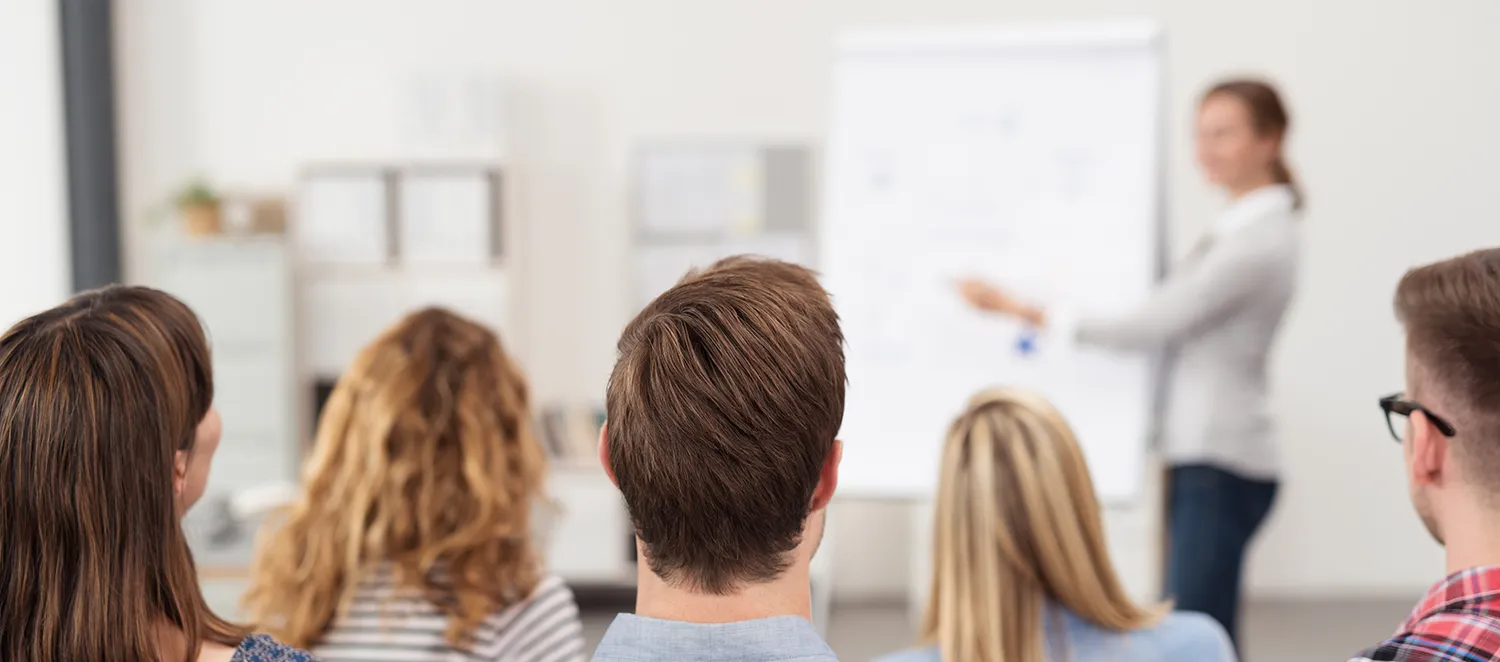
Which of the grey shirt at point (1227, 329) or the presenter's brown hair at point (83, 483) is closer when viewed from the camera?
the presenter's brown hair at point (83, 483)

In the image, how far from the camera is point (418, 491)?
1.48m

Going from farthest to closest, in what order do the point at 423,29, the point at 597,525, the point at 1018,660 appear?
the point at 423,29 → the point at 597,525 → the point at 1018,660

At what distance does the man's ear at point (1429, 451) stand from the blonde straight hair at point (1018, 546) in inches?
15.7

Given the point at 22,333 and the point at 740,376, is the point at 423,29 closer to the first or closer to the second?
the point at 22,333

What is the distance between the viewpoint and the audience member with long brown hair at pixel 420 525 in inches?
55.9

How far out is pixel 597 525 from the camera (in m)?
4.05

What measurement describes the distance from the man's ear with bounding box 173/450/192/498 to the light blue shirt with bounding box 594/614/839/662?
0.49 m

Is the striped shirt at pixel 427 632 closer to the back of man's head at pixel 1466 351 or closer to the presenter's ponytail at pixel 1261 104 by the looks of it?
the back of man's head at pixel 1466 351

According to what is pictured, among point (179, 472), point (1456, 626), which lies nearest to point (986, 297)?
point (1456, 626)

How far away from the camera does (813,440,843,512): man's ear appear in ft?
2.71

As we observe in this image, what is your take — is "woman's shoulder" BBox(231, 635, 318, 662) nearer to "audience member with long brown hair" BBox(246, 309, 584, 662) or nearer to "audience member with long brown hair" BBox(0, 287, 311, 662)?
"audience member with long brown hair" BBox(0, 287, 311, 662)

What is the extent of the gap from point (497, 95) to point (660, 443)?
359 centimetres

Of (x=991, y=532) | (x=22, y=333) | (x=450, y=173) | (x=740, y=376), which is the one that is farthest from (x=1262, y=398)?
(x=450, y=173)

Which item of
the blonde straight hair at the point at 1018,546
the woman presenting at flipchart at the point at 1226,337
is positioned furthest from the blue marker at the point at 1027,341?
the blonde straight hair at the point at 1018,546
